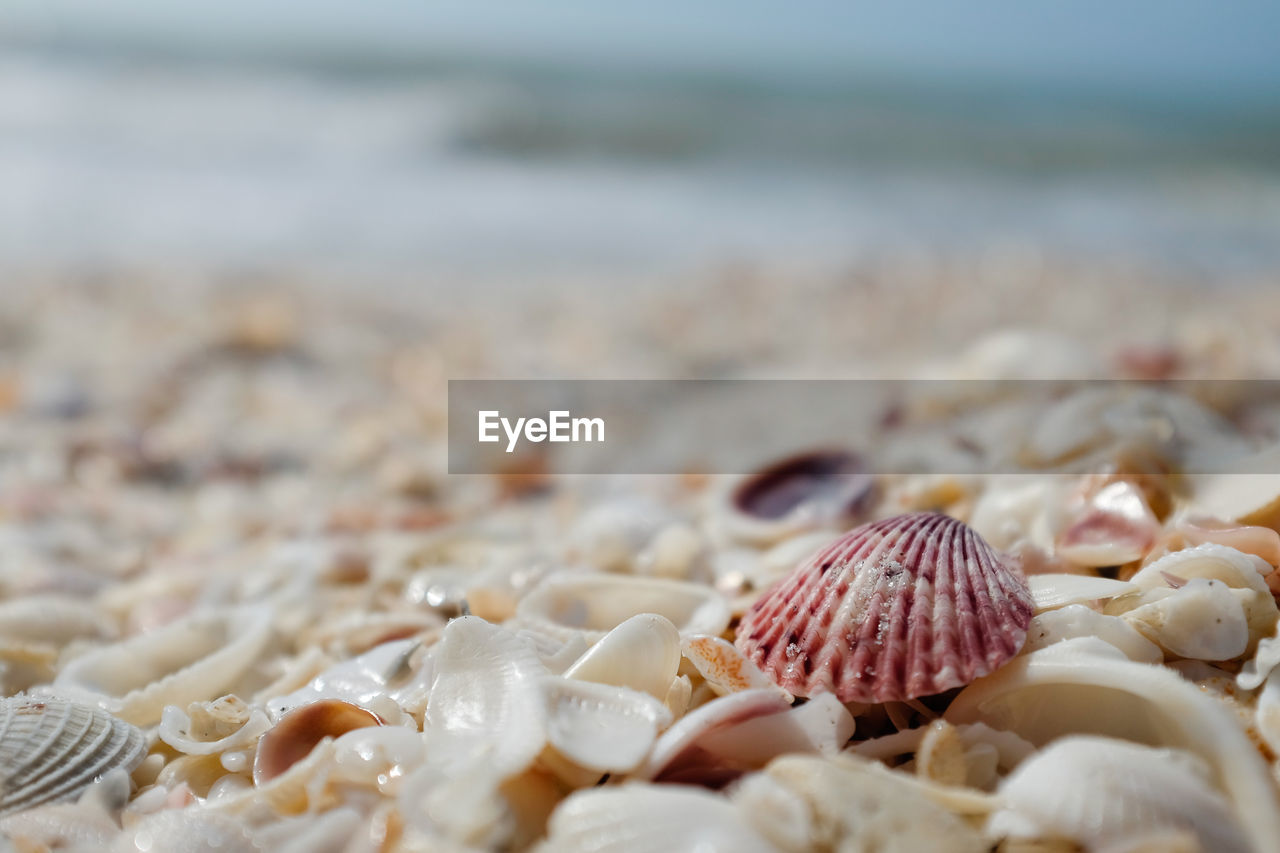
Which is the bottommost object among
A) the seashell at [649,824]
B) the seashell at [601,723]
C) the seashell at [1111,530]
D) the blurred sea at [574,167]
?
the seashell at [649,824]

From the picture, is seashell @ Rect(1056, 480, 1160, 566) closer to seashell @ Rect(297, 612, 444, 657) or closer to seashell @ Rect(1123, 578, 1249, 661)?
seashell @ Rect(1123, 578, 1249, 661)

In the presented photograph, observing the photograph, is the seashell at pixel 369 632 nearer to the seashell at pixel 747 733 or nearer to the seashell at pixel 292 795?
the seashell at pixel 292 795

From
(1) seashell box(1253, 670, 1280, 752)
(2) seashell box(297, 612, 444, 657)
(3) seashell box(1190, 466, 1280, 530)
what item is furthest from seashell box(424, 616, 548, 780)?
(3) seashell box(1190, 466, 1280, 530)

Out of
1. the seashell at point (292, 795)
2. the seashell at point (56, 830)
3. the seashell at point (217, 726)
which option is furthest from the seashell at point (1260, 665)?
the seashell at point (56, 830)

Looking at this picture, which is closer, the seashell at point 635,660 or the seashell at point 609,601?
the seashell at point 635,660

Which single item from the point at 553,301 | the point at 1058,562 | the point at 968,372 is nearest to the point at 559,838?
the point at 1058,562

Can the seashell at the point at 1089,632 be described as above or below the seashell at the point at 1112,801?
Answer: above

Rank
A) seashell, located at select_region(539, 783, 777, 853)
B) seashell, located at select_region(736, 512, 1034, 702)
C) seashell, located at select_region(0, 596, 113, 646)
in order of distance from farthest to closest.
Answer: seashell, located at select_region(0, 596, 113, 646) → seashell, located at select_region(736, 512, 1034, 702) → seashell, located at select_region(539, 783, 777, 853)
